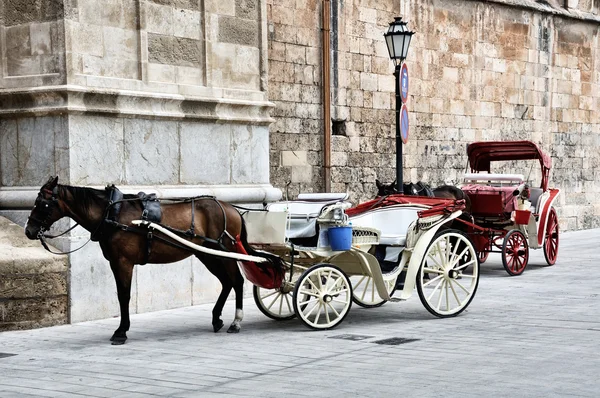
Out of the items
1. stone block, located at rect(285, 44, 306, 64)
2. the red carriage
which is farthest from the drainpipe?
the red carriage

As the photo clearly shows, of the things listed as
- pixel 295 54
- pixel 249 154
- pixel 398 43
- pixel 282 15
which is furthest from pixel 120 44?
pixel 295 54

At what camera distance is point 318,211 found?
9.69 metres

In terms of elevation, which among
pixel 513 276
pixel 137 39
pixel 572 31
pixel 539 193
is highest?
pixel 572 31

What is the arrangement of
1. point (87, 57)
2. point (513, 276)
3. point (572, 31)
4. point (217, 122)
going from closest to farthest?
point (87, 57) < point (217, 122) < point (513, 276) < point (572, 31)

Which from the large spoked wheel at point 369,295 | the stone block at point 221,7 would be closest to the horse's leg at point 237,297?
the large spoked wheel at point 369,295

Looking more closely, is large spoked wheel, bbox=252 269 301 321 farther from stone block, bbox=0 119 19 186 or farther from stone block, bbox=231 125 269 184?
stone block, bbox=0 119 19 186

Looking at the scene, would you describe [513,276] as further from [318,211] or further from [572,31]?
[572,31]

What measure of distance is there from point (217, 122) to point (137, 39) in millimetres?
1464

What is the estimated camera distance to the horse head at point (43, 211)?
8.69m

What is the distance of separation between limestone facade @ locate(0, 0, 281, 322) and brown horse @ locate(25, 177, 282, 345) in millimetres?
1243

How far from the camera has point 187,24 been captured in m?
11.5

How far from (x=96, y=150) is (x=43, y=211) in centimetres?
182

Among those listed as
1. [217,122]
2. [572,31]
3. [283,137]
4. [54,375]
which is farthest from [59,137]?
[572,31]

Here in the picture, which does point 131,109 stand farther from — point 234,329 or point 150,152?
point 234,329
